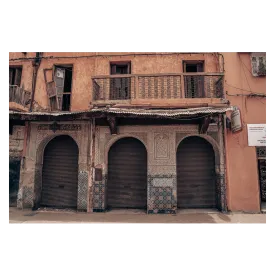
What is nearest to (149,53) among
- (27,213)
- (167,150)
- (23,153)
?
(167,150)

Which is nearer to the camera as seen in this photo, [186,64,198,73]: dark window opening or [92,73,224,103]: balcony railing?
[92,73,224,103]: balcony railing

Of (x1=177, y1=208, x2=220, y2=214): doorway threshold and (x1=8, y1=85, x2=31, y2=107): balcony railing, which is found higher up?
(x1=8, y1=85, x2=31, y2=107): balcony railing

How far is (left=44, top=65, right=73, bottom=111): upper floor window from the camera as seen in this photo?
941 cm

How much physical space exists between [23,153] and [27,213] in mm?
2471

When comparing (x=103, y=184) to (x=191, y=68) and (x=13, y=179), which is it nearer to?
(x=13, y=179)

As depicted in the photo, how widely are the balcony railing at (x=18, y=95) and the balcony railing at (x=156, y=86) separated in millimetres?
3386

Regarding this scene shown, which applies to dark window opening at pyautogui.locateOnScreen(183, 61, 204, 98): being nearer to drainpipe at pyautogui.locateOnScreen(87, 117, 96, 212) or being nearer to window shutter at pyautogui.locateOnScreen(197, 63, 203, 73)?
window shutter at pyautogui.locateOnScreen(197, 63, 203, 73)

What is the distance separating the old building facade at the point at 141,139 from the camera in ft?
26.8

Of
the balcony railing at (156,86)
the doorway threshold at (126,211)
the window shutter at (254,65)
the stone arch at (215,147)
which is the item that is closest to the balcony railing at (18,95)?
the balcony railing at (156,86)

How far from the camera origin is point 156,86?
8.35 metres

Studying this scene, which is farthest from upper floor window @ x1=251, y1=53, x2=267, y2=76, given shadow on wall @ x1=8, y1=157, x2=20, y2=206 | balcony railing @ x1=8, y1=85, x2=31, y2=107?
shadow on wall @ x1=8, y1=157, x2=20, y2=206

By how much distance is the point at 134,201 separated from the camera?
→ 28.1 feet

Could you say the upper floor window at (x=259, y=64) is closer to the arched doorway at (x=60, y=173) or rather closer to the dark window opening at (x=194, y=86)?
the dark window opening at (x=194, y=86)

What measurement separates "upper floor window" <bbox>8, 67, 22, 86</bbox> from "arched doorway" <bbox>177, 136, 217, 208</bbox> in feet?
26.5
